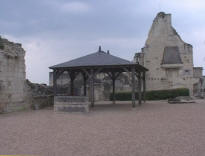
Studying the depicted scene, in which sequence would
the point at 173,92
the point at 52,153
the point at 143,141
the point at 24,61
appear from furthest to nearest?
1. the point at 173,92
2. the point at 24,61
3. the point at 143,141
4. the point at 52,153

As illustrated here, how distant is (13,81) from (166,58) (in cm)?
1892

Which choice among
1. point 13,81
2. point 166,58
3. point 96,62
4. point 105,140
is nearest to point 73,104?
point 96,62

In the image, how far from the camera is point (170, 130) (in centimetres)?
707

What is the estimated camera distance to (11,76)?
41.2 ft

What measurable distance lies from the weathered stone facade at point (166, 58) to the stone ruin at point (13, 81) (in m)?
16.6

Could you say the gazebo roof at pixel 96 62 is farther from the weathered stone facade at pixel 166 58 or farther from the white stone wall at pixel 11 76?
the weathered stone facade at pixel 166 58

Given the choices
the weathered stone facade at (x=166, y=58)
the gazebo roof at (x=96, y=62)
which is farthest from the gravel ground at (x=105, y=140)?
the weathered stone facade at (x=166, y=58)

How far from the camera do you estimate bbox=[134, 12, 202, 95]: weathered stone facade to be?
89.5 feet

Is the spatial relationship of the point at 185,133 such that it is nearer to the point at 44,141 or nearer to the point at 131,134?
the point at 131,134

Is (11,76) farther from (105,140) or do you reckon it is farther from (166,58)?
(166,58)

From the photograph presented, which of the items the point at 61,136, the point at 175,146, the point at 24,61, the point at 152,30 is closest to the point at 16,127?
the point at 61,136

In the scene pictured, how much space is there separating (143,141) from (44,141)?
2.24 meters

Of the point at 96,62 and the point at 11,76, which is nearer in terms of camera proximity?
the point at 11,76

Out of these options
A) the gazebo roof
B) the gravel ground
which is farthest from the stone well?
the gravel ground
